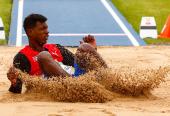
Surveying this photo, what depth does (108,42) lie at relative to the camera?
12000mm

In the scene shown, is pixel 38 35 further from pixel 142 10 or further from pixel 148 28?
pixel 142 10

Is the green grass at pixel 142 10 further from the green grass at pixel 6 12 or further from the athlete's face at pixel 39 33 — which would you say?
Result: the athlete's face at pixel 39 33

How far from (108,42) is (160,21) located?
252 cm

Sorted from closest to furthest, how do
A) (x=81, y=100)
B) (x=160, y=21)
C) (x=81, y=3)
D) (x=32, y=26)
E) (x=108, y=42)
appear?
1. (x=81, y=100)
2. (x=32, y=26)
3. (x=108, y=42)
4. (x=160, y=21)
5. (x=81, y=3)

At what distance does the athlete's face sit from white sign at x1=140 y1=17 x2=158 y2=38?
19.4 feet

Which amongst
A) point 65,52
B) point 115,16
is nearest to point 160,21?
point 115,16

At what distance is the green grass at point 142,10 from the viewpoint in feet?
46.6

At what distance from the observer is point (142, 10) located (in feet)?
50.7

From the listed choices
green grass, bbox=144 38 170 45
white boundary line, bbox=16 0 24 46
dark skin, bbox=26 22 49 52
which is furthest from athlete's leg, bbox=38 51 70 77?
green grass, bbox=144 38 170 45

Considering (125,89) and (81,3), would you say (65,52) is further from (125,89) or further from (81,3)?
(81,3)

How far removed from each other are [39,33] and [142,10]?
895 centimetres

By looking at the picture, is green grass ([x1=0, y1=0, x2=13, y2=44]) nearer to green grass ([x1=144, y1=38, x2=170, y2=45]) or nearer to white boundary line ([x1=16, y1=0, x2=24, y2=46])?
white boundary line ([x1=16, y1=0, x2=24, y2=46])

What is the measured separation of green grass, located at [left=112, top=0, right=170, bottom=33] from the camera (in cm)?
1421

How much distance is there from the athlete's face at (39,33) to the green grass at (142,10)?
21.5ft
